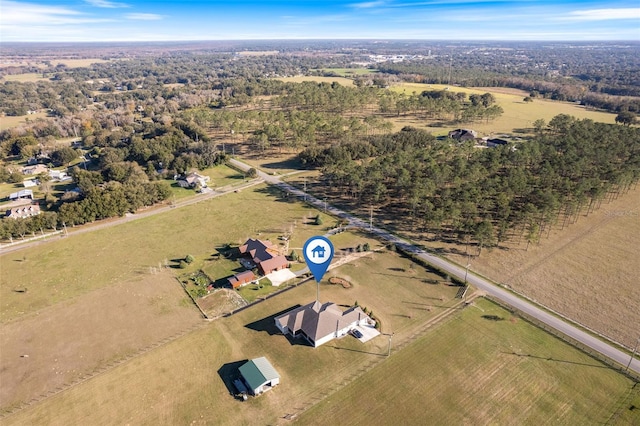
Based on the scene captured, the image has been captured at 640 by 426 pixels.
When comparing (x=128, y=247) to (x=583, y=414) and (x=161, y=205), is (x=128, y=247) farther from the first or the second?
(x=583, y=414)

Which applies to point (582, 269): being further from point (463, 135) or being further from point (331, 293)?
point (463, 135)

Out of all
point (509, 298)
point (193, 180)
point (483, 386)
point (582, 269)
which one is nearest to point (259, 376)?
point (483, 386)

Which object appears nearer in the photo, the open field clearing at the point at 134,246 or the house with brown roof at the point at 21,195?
the open field clearing at the point at 134,246

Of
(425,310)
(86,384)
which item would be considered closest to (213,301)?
(86,384)

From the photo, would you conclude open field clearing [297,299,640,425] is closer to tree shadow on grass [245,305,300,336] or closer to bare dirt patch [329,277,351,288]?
tree shadow on grass [245,305,300,336]

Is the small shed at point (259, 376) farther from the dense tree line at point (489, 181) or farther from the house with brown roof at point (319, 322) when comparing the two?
the dense tree line at point (489, 181)

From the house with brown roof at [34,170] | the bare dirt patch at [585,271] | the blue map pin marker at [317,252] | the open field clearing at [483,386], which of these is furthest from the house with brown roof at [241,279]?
the house with brown roof at [34,170]
